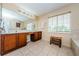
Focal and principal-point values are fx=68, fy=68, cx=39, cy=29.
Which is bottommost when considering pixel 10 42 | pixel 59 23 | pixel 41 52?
pixel 41 52

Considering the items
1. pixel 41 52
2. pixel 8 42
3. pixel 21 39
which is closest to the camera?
pixel 8 42

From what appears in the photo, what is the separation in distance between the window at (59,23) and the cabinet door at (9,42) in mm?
2835

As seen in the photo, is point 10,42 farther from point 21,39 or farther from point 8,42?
point 21,39

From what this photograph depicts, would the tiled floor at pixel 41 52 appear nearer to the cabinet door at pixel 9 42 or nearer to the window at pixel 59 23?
the cabinet door at pixel 9 42

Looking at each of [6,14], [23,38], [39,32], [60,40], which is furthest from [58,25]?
[6,14]

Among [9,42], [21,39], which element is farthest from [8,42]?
[21,39]

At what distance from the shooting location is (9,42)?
261 centimetres

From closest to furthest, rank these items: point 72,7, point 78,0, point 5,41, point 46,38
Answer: point 78,0, point 5,41, point 72,7, point 46,38

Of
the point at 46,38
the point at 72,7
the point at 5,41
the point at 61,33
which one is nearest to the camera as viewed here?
the point at 5,41

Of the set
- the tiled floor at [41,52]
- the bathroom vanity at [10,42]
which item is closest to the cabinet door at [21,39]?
the bathroom vanity at [10,42]

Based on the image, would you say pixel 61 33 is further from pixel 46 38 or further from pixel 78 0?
pixel 78 0

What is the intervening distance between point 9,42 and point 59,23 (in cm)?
319

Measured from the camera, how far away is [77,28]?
3260 mm

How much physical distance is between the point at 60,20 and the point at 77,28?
1307mm
